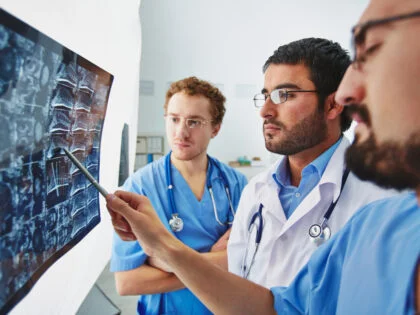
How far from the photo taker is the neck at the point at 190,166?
1.00 meters

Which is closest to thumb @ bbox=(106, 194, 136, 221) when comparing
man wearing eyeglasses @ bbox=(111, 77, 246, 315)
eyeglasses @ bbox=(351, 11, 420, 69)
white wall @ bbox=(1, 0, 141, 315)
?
white wall @ bbox=(1, 0, 141, 315)

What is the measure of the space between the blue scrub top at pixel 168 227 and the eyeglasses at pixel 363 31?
0.65 metres

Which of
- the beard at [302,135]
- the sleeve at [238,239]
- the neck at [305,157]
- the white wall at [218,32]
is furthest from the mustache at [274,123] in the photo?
the white wall at [218,32]

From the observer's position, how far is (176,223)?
34.7 inches

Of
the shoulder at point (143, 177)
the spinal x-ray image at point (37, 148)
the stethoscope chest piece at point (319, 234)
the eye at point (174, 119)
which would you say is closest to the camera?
the spinal x-ray image at point (37, 148)

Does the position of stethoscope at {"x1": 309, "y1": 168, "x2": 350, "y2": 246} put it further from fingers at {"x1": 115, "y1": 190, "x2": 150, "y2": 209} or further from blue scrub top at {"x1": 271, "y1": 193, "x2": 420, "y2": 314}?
fingers at {"x1": 115, "y1": 190, "x2": 150, "y2": 209}

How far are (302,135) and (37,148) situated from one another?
0.63 m

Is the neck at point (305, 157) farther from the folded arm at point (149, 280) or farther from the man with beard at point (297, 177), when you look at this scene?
the folded arm at point (149, 280)

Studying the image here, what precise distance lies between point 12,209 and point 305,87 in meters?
0.72

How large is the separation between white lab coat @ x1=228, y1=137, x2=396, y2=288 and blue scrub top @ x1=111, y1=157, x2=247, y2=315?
0.49 ft

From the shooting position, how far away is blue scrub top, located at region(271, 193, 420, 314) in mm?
434

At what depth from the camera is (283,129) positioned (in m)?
0.83

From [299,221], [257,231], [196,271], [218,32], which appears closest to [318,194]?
[299,221]

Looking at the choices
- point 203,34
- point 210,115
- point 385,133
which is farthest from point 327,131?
point 203,34
